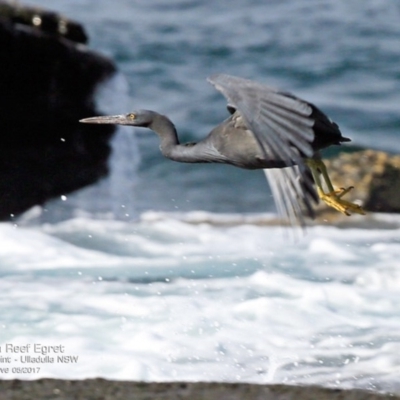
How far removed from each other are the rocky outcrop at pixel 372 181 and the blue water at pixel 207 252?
0.15 m

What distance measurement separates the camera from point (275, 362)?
5637 millimetres

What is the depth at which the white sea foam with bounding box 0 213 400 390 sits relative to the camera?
5613 millimetres

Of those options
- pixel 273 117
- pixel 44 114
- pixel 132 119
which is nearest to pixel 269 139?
pixel 273 117

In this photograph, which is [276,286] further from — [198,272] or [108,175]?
[108,175]

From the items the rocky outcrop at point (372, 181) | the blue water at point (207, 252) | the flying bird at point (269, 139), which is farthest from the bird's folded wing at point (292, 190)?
the rocky outcrop at point (372, 181)

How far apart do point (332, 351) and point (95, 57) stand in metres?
4.63

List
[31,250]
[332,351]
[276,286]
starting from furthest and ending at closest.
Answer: [31,250], [276,286], [332,351]

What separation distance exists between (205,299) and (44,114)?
3.09 metres

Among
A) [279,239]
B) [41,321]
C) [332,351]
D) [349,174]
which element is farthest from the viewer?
[349,174]

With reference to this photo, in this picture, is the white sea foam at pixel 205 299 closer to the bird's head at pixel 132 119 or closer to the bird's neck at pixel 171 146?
the bird's neck at pixel 171 146

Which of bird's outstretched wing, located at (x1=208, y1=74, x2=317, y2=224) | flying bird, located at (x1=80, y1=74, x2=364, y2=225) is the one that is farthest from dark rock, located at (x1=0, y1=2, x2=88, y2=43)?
bird's outstretched wing, located at (x1=208, y1=74, x2=317, y2=224)

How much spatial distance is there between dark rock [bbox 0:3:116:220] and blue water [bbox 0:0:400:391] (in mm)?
198

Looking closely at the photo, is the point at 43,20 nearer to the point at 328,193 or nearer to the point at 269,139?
the point at 328,193

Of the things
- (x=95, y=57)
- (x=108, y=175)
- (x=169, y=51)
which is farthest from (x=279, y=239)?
(x=169, y=51)
